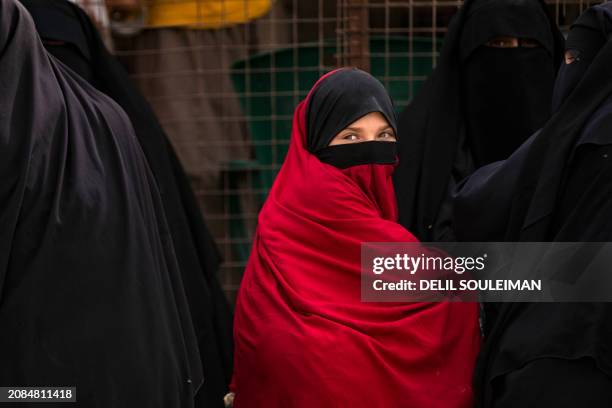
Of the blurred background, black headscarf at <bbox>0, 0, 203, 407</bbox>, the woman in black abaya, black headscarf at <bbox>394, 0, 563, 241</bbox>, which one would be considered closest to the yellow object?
the blurred background

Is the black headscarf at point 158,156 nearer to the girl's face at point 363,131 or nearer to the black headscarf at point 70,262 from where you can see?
the black headscarf at point 70,262

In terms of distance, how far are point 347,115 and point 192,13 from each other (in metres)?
1.60

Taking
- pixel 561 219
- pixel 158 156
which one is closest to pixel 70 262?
pixel 158 156

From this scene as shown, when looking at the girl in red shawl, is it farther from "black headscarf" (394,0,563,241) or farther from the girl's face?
"black headscarf" (394,0,563,241)

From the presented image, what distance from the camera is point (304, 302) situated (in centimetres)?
309

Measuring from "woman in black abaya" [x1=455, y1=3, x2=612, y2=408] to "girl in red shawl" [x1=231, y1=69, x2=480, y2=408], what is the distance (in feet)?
0.58

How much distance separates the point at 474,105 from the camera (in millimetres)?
3822

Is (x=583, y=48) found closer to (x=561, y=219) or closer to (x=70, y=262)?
(x=561, y=219)

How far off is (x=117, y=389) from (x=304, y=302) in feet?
1.96

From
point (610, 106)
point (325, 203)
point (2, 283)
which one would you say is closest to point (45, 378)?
point (2, 283)

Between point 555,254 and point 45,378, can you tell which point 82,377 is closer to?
point 45,378

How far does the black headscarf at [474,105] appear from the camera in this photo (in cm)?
373

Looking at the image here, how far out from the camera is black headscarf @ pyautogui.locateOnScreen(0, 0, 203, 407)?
2.85 m

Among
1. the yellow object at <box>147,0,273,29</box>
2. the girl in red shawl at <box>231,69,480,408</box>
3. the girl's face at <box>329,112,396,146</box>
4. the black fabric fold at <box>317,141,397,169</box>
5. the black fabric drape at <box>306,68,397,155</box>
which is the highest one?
the yellow object at <box>147,0,273,29</box>
